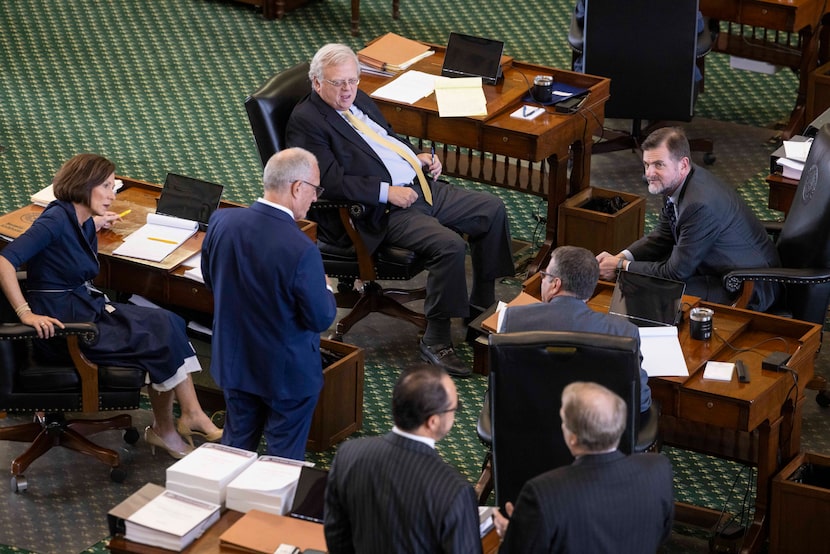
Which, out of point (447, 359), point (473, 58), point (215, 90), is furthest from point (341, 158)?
point (215, 90)


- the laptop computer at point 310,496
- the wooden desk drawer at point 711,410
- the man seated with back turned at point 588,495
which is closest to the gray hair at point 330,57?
the wooden desk drawer at point 711,410

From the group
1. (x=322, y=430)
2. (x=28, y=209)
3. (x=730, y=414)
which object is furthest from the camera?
(x=28, y=209)

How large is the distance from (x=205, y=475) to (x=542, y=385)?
103 cm

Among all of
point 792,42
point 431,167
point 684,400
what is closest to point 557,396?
point 684,400

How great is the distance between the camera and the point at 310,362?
16.1ft

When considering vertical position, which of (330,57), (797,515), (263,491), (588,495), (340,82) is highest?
(330,57)

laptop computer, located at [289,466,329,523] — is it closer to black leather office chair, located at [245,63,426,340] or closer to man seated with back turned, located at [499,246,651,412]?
man seated with back turned, located at [499,246,651,412]

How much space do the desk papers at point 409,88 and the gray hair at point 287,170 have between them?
2.16 m

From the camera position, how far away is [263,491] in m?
4.17

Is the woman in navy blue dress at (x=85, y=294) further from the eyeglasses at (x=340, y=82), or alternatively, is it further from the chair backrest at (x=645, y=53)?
the chair backrest at (x=645, y=53)

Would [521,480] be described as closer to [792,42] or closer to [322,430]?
[322,430]

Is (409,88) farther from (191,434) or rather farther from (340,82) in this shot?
(191,434)

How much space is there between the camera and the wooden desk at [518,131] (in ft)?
22.0

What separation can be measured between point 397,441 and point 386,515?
185 mm
